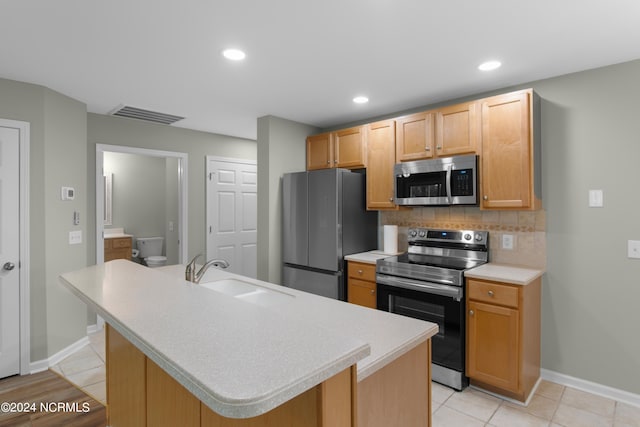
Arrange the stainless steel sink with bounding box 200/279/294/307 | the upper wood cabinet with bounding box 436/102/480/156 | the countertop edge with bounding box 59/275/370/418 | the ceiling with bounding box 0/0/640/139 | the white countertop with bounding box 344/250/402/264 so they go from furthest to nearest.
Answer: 1. the white countertop with bounding box 344/250/402/264
2. the upper wood cabinet with bounding box 436/102/480/156
3. the stainless steel sink with bounding box 200/279/294/307
4. the ceiling with bounding box 0/0/640/139
5. the countertop edge with bounding box 59/275/370/418

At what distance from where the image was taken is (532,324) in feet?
8.47

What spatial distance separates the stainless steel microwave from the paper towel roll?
0.34 m

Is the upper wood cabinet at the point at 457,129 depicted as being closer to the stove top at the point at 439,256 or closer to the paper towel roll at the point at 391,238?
the stove top at the point at 439,256

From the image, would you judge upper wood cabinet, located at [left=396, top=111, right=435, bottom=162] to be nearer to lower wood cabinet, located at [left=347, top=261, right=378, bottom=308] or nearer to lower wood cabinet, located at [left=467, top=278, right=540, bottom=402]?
lower wood cabinet, located at [left=347, top=261, right=378, bottom=308]

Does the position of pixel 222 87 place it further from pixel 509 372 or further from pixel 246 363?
pixel 509 372

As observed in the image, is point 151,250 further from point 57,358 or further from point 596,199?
point 596,199

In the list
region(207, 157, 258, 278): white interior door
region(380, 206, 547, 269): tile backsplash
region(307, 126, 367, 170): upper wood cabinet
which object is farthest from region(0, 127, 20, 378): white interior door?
region(380, 206, 547, 269): tile backsplash

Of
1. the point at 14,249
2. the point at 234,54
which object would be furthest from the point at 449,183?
the point at 14,249

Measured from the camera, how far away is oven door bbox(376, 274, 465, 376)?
2594 millimetres

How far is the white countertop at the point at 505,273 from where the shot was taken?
239 cm

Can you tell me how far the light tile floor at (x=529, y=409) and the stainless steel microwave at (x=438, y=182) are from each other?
4.83 feet

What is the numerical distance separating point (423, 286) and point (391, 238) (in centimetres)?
84

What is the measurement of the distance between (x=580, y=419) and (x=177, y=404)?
248 cm

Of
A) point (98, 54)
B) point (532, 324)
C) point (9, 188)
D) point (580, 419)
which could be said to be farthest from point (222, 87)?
point (580, 419)
